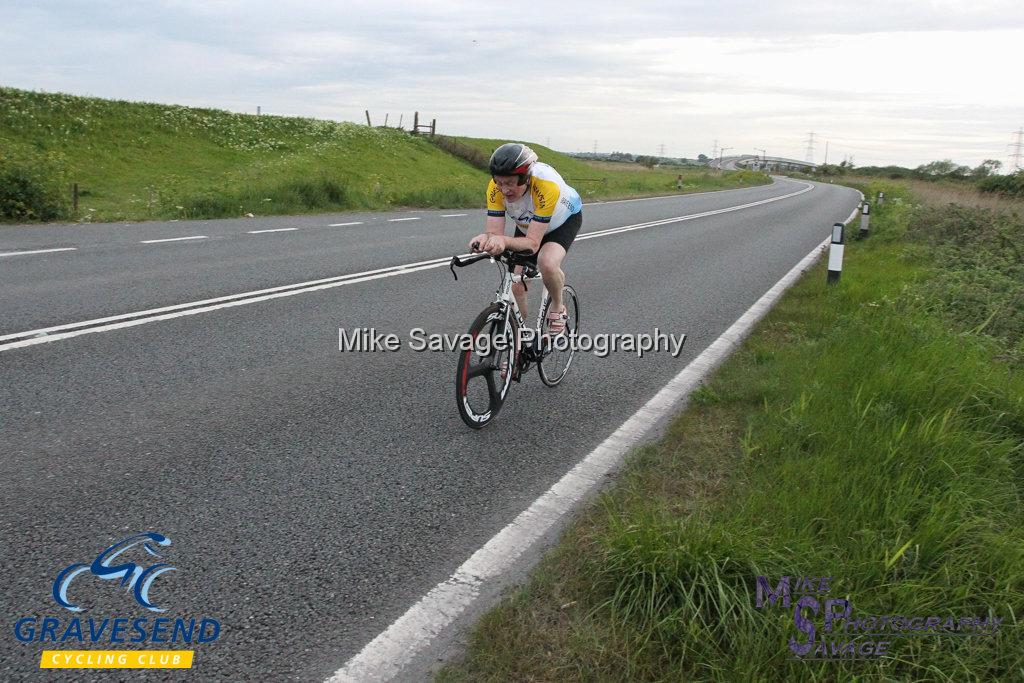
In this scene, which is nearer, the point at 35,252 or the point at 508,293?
the point at 508,293

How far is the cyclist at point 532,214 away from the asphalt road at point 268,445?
84 cm

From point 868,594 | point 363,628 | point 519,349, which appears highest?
Answer: point 519,349

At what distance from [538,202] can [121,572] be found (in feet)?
10.2

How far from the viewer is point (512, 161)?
14.6ft

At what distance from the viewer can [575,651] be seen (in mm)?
2479

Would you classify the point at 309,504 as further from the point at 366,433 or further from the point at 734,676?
the point at 734,676

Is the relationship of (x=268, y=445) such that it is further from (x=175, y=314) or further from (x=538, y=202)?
(x=175, y=314)

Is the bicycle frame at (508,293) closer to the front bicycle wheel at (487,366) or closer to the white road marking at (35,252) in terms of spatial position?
the front bicycle wheel at (487,366)

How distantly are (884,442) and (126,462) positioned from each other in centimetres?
396

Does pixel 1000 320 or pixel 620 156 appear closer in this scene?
pixel 1000 320

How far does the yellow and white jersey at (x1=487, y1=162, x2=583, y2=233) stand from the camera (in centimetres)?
473

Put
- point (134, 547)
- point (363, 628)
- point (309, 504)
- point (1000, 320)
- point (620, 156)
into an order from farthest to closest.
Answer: point (620, 156), point (1000, 320), point (309, 504), point (134, 547), point (363, 628)

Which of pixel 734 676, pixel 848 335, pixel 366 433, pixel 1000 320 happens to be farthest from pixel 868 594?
pixel 1000 320

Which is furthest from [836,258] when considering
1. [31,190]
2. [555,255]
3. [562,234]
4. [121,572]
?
[31,190]
